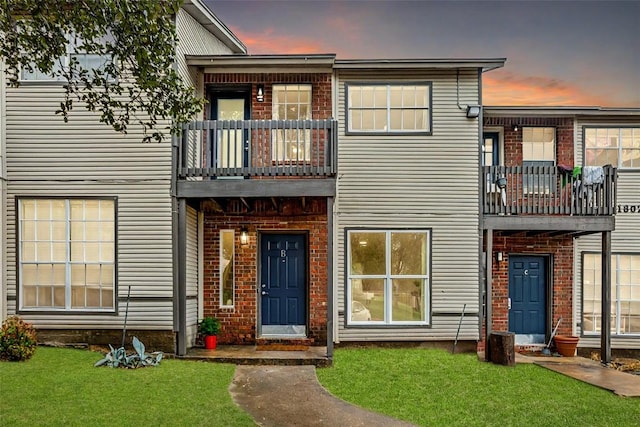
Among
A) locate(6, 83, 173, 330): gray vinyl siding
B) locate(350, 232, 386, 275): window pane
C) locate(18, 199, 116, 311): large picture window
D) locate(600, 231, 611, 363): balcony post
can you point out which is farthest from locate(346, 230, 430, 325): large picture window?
locate(18, 199, 116, 311): large picture window

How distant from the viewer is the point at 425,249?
9.82 meters

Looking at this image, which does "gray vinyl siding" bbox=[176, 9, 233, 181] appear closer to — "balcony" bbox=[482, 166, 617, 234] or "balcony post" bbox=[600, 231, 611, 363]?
"balcony" bbox=[482, 166, 617, 234]

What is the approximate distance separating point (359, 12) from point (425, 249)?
38.5 feet

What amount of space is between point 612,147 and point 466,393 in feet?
25.1

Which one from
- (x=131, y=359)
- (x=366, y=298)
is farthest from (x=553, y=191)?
(x=131, y=359)

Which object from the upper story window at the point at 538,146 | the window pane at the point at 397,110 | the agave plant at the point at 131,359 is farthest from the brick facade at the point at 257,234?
the upper story window at the point at 538,146

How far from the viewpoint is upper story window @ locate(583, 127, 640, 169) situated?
11148 mm

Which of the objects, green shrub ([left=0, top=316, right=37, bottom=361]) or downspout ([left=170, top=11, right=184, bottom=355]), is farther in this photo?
downspout ([left=170, top=11, right=184, bottom=355])

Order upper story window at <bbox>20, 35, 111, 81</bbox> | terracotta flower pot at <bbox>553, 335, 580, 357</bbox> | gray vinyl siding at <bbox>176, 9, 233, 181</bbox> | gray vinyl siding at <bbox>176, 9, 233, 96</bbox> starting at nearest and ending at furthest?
upper story window at <bbox>20, 35, 111, 81</bbox>
gray vinyl siding at <bbox>176, 9, 233, 181</bbox>
gray vinyl siding at <bbox>176, 9, 233, 96</bbox>
terracotta flower pot at <bbox>553, 335, 580, 357</bbox>

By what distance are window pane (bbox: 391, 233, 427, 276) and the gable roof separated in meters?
6.35

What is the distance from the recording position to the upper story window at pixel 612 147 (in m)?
11.1

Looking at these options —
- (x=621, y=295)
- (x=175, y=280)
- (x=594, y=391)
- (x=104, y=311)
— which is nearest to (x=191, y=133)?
(x=175, y=280)

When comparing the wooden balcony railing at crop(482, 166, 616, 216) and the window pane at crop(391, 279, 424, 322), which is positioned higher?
the wooden balcony railing at crop(482, 166, 616, 216)

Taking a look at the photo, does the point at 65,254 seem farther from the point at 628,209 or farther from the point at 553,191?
the point at 628,209
